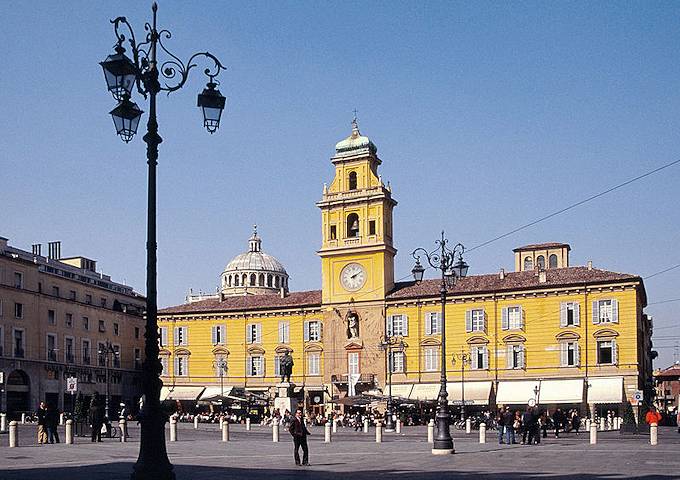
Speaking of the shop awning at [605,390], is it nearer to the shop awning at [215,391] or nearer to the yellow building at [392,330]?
the yellow building at [392,330]

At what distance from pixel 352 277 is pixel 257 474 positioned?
54808 mm

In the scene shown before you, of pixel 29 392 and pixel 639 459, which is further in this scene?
pixel 29 392

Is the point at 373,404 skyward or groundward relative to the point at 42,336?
groundward

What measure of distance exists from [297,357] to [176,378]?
11867 mm

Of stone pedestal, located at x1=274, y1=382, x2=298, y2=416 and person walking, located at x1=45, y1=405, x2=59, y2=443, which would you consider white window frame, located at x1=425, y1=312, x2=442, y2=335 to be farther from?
person walking, located at x1=45, y1=405, x2=59, y2=443

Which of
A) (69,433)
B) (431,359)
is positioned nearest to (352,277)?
(431,359)

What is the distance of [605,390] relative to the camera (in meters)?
65.6

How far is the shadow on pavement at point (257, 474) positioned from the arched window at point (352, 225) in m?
53.8

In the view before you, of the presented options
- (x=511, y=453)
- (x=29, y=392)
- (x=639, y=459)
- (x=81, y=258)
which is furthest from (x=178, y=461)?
(x=81, y=258)

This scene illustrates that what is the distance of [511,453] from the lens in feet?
101

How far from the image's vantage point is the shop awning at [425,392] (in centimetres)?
7056

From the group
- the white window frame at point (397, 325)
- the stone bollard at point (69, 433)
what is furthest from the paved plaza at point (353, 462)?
the white window frame at point (397, 325)

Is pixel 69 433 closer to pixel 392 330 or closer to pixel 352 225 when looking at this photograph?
pixel 392 330

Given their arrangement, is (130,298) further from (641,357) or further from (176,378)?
(641,357)
